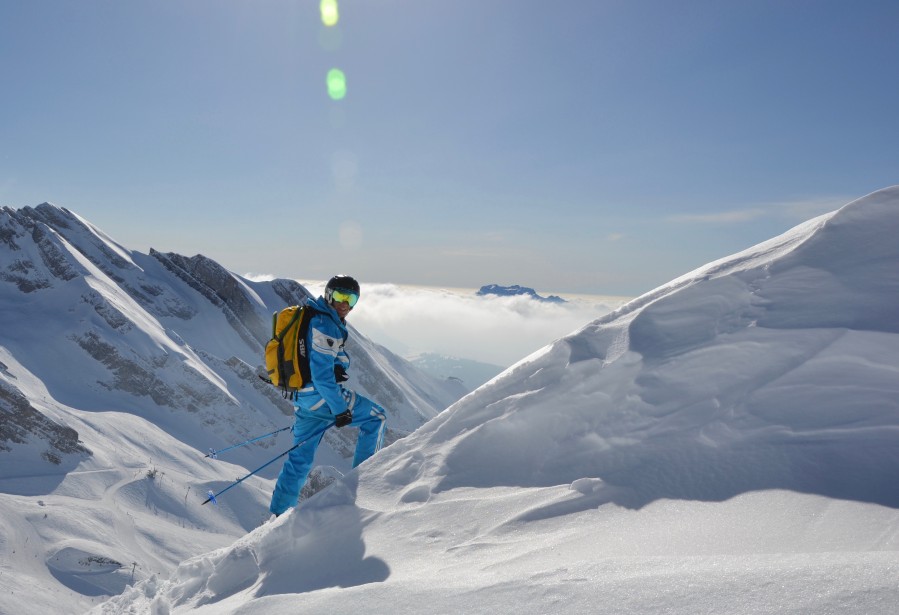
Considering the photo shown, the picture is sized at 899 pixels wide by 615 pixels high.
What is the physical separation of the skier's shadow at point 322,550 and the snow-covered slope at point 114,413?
14204 millimetres

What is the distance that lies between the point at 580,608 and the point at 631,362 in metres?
2.58

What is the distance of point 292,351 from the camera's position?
20.8ft

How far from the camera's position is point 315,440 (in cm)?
649

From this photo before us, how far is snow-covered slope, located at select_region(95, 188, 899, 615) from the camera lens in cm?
255

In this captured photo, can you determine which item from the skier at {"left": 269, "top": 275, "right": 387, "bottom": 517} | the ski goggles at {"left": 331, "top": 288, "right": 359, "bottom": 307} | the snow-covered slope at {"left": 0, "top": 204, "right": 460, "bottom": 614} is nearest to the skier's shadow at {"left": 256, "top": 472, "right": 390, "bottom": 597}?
the skier at {"left": 269, "top": 275, "right": 387, "bottom": 517}

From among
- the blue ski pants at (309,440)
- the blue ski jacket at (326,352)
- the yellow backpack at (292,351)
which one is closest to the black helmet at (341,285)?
the blue ski jacket at (326,352)

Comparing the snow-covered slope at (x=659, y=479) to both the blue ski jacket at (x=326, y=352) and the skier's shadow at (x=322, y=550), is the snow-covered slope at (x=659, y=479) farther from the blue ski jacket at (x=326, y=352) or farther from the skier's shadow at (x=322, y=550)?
the blue ski jacket at (x=326, y=352)

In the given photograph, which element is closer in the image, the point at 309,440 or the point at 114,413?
the point at 309,440

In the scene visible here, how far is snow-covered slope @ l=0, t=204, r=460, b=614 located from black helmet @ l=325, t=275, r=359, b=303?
14092mm

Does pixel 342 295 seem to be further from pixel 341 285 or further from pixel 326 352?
pixel 326 352

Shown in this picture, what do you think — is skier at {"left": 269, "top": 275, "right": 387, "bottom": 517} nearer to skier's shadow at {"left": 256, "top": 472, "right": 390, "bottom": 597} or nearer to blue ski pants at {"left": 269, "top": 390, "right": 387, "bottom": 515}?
blue ski pants at {"left": 269, "top": 390, "right": 387, "bottom": 515}

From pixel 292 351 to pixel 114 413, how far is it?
4478 centimetres

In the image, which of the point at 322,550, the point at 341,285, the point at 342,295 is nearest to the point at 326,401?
the point at 342,295

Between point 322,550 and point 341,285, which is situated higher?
point 341,285
